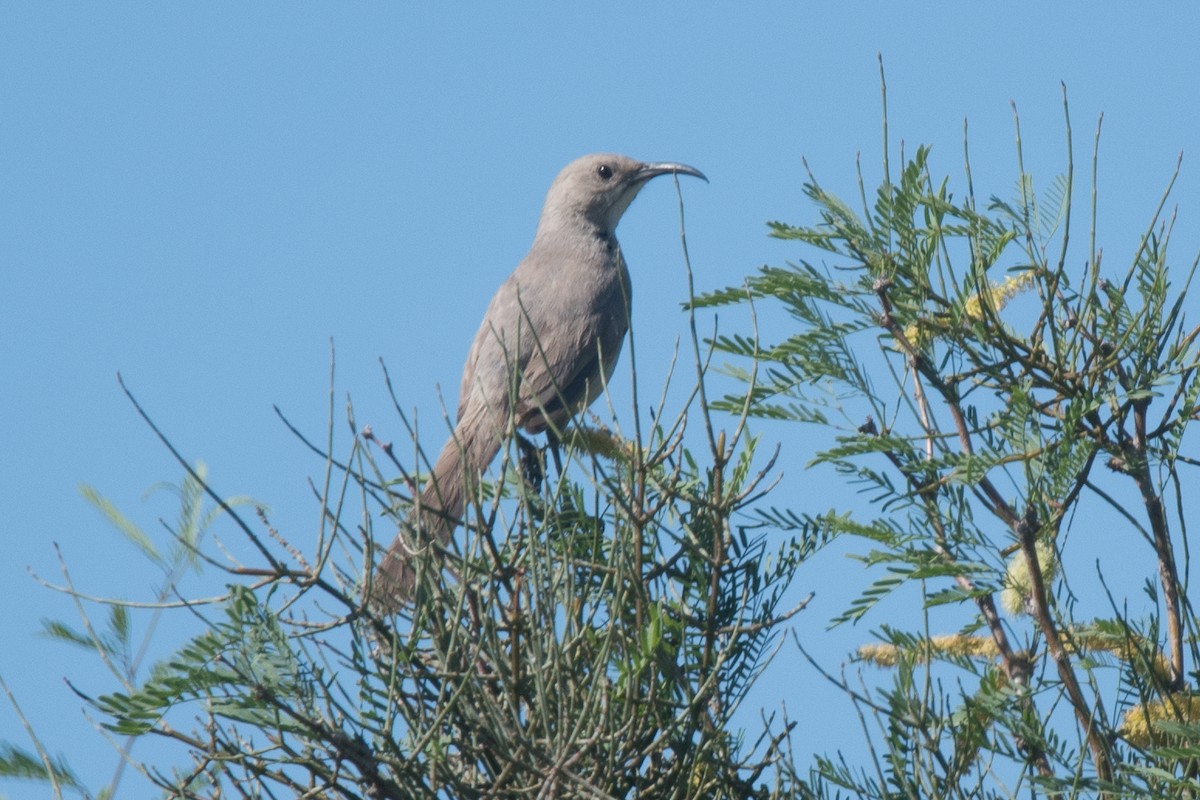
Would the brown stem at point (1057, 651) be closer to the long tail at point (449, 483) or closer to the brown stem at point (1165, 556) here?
the brown stem at point (1165, 556)

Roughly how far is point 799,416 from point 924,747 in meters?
0.81

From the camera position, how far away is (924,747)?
2.85 m

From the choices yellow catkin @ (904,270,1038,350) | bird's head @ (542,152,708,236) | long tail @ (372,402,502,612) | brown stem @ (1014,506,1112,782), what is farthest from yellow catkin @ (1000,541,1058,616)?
bird's head @ (542,152,708,236)

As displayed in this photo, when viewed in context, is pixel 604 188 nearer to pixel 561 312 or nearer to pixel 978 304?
pixel 561 312

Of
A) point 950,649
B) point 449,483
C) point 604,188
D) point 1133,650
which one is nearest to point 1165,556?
point 1133,650

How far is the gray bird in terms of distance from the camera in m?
5.97

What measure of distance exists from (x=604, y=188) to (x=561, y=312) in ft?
4.57

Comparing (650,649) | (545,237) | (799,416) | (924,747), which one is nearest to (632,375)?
(650,649)

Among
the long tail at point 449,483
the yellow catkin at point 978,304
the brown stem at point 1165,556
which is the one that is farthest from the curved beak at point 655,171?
the brown stem at point 1165,556

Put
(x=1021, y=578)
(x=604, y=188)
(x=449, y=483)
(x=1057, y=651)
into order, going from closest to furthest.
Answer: (x=1057, y=651) → (x=1021, y=578) → (x=449, y=483) → (x=604, y=188)

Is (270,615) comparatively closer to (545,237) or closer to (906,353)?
(906,353)

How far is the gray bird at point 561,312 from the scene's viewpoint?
597 centimetres

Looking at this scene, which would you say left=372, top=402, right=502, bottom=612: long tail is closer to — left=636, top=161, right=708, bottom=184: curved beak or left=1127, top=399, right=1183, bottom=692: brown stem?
left=1127, top=399, right=1183, bottom=692: brown stem

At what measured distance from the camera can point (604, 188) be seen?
325 inches
